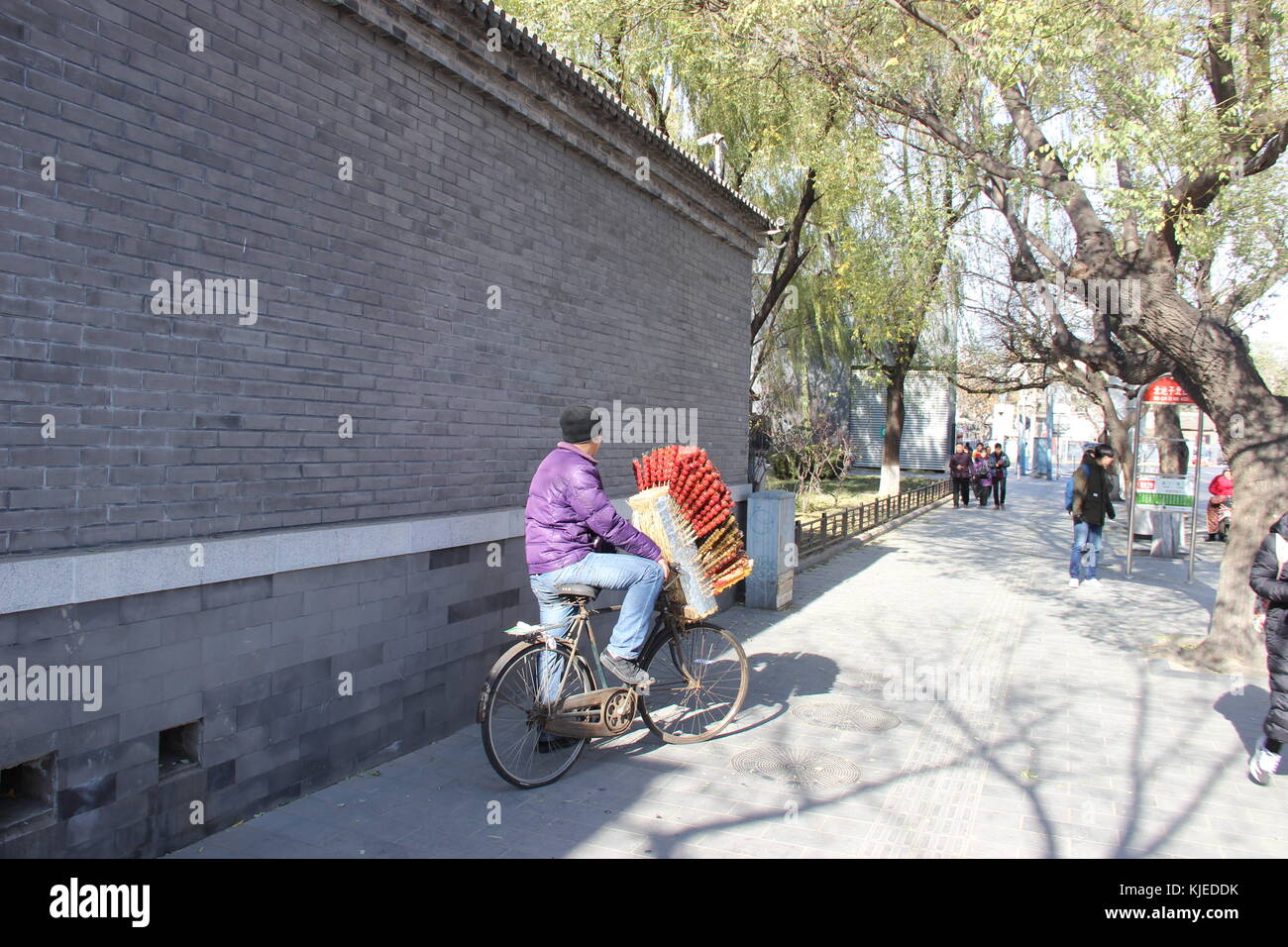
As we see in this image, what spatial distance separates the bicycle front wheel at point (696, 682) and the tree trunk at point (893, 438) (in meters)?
18.5

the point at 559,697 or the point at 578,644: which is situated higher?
the point at 578,644

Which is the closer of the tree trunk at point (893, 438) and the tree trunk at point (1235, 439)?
the tree trunk at point (1235, 439)

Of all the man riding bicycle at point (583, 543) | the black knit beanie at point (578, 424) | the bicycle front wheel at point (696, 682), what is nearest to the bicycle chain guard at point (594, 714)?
the man riding bicycle at point (583, 543)

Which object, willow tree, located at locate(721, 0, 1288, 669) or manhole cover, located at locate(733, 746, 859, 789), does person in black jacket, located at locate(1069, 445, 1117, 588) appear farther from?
Result: manhole cover, located at locate(733, 746, 859, 789)

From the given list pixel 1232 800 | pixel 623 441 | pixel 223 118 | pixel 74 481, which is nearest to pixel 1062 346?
pixel 623 441

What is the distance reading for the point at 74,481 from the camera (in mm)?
3318

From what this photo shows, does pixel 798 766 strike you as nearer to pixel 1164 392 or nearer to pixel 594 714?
pixel 594 714

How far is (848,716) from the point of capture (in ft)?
19.6

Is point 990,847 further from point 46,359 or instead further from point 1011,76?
point 1011,76

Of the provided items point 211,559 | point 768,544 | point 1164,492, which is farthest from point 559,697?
point 1164,492

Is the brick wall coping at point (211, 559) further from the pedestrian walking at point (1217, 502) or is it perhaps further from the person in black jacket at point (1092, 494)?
the pedestrian walking at point (1217, 502)

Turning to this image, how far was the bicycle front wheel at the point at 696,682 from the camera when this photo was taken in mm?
5398

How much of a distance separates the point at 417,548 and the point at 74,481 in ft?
6.39

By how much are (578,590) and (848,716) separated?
255cm
